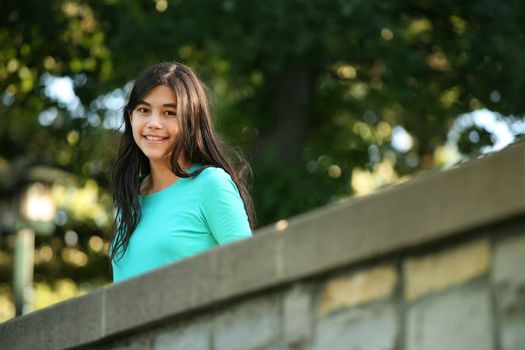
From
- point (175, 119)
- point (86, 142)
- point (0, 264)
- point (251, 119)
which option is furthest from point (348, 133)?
point (175, 119)

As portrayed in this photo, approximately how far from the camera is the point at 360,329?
9.40 ft

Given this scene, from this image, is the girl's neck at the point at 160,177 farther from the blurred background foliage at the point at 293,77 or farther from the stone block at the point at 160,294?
the blurred background foliage at the point at 293,77

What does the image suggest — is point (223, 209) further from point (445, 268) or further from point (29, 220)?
point (29, 220)

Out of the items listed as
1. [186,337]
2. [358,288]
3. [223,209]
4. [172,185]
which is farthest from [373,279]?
[172,185]

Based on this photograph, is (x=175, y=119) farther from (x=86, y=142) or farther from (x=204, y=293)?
(x=86, y=142)

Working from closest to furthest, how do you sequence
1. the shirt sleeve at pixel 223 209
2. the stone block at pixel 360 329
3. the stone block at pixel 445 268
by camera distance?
1. the stone block at pixel 445 268
2. the stone block at pixel 360 329
3. the shirt sleeve at pixel 223 209

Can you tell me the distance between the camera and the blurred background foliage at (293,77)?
1130 cm

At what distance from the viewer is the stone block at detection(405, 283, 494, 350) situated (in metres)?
2.55

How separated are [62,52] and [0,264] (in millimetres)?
6480

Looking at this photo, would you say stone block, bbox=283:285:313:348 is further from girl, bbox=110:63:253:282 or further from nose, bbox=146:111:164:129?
nose, bbox=146:111:164:129

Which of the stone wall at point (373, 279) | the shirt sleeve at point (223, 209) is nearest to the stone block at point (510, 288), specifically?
the stone wall at point (373, 279)

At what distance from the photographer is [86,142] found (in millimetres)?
12656

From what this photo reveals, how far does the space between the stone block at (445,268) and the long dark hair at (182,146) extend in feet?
5.54

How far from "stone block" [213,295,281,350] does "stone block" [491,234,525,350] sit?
2.52ft
